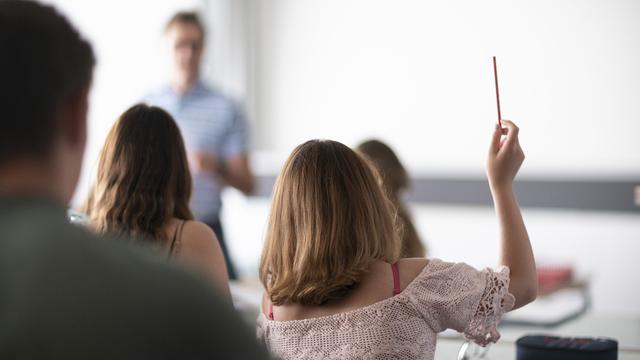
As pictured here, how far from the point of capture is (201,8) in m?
5.79

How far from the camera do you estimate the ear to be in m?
0.71

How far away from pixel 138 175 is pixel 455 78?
11.6 ft

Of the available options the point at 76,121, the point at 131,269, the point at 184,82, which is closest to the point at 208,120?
the point at 184,82

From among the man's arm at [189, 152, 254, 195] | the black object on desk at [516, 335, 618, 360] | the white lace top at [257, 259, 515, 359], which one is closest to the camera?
the white lace top at [257, 259, 515, 359]

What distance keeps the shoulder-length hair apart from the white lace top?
0.20 feet

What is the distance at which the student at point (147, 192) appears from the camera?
1991 millimetres

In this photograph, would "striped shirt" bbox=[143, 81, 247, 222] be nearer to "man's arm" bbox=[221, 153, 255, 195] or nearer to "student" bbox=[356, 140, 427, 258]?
"man's arm" bbox=[221, 153, 255, 195]

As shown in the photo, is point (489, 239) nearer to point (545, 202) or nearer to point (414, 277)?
point (545, 202)

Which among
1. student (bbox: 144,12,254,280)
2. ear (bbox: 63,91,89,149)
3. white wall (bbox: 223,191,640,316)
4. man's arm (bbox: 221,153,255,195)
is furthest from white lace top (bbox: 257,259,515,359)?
white wall (bbox: 223,191,640,316)

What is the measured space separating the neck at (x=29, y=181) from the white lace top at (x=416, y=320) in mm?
1046

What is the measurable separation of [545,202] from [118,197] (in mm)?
3352

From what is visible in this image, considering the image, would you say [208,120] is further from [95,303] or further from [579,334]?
[95,303]

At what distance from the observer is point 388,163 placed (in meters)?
2.65

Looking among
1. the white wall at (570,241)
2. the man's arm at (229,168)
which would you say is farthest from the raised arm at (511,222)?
the white wall at (570,241)
